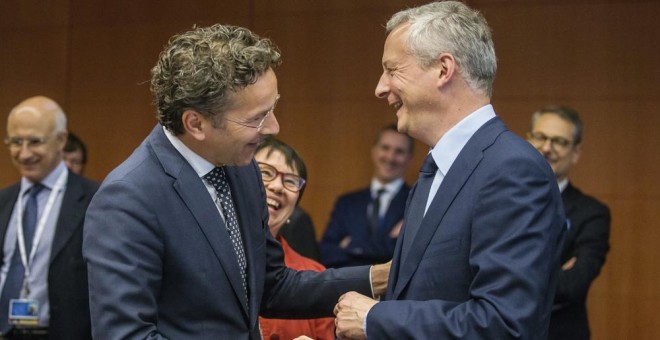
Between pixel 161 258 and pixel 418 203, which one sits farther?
pixel 418 203

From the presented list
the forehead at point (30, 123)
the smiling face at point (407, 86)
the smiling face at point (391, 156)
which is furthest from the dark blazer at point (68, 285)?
the smiling face at point (407, 86)

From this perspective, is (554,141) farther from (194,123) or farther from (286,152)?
(194,123)

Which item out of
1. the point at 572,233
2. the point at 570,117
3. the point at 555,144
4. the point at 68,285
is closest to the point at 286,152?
the point at 68,285

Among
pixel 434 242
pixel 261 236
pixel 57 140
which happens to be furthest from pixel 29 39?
pixel 434 242

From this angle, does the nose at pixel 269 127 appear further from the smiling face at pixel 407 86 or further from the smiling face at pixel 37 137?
Result: the smiling face at pixel 37 137

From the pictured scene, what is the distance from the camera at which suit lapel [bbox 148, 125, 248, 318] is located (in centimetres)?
→ 220

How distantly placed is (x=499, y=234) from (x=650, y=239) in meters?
3.65

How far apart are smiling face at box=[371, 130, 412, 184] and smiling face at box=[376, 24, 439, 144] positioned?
299 cm

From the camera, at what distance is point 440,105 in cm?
222

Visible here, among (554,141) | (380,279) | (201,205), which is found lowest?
(380,279)

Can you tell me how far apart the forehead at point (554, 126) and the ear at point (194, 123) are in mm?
2545

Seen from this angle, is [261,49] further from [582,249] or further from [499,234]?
[582,249]

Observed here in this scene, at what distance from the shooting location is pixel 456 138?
2223 millimetres

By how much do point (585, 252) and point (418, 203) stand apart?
2.01m
